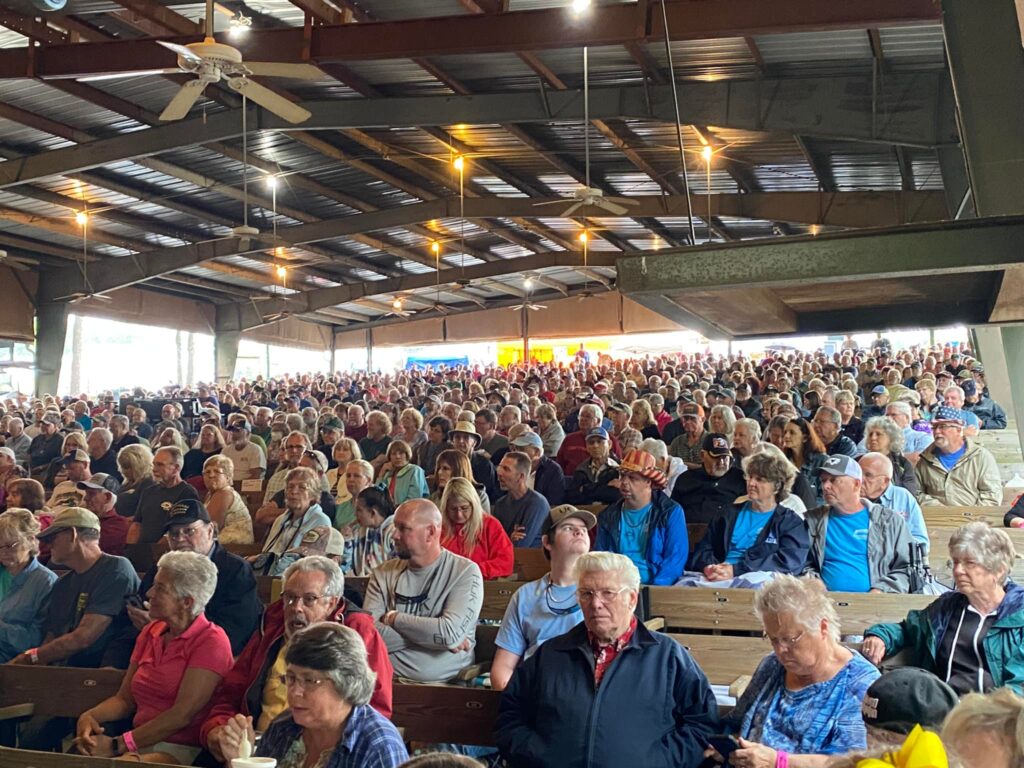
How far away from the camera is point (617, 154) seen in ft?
53.1

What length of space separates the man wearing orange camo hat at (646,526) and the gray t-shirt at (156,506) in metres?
3.34

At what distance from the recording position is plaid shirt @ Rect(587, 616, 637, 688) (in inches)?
135

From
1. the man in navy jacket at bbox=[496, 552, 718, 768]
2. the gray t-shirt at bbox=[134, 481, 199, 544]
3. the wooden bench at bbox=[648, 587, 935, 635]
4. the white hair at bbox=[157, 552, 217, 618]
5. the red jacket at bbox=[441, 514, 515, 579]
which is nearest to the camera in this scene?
the man in navy jacket at bbox=[496, 552, 718, 768]

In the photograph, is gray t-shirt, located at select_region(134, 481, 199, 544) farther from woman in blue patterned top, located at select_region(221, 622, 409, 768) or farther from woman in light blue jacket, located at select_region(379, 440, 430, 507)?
woman in blue patterned top, located at select_region(221, 622, 409, 768)

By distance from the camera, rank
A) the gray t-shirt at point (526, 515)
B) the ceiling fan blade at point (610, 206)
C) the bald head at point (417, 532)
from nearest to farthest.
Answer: the bald head at point (417, 532), the gray t-shirt at point (526, 515), the ceiling fan blade at point (610, 206)

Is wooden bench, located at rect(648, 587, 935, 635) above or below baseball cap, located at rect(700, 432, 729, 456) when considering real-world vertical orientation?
below

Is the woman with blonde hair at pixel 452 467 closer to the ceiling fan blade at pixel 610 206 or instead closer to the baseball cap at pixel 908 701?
the baseball cap at pixel 908 701

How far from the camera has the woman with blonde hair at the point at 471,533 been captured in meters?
5.63

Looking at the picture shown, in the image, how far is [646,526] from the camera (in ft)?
18.0

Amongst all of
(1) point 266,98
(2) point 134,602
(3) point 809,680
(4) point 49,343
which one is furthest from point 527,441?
(4) point 49,343

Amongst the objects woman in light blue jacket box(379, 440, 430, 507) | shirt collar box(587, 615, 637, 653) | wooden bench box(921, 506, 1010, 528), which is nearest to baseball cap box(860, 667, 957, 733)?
shirt collar box(587, 615, 637, 653)

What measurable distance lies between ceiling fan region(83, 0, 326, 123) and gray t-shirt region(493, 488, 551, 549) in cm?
354

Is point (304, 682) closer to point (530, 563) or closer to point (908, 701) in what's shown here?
point (908, 701)

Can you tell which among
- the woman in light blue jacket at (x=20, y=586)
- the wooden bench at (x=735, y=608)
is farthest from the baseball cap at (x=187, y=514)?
the wooden bench at (x=735, y=608)
